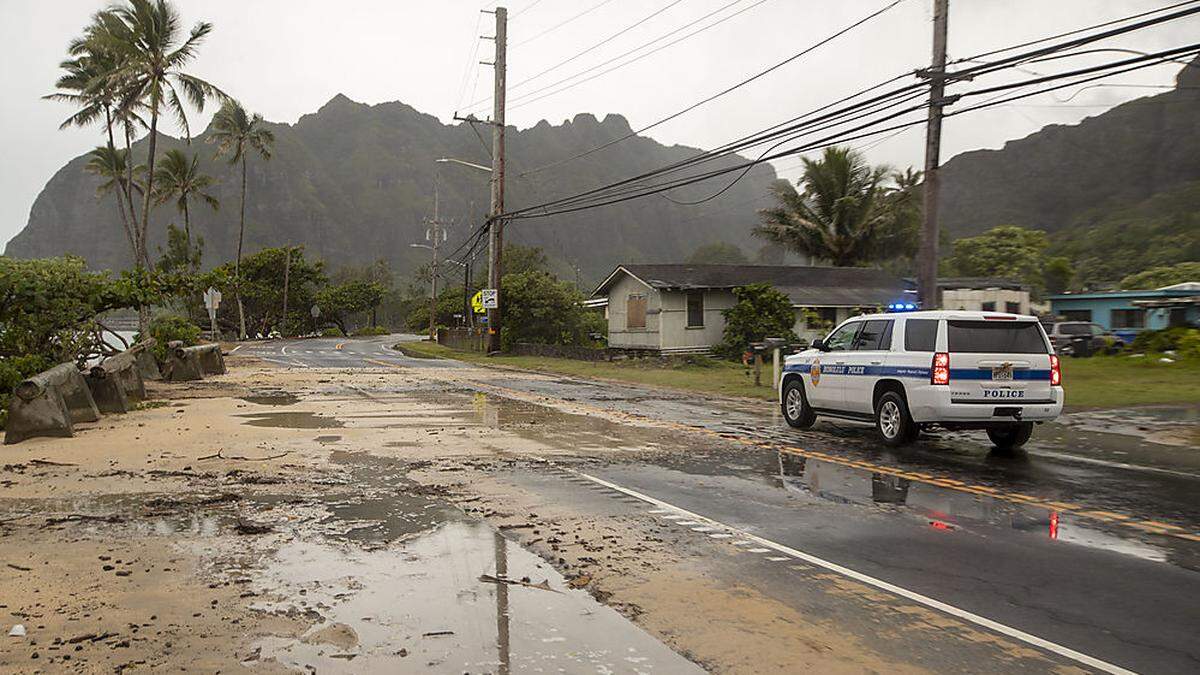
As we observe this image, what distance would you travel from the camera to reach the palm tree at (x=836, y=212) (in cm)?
5712

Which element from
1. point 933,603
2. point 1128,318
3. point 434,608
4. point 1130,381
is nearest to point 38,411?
point 434,608

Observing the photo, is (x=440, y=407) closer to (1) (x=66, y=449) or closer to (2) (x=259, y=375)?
(1) (x=66, y=449)

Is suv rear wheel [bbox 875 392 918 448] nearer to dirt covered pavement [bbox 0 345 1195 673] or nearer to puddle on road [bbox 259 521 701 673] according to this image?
dirt covered pavement [bbox 0 345 1195 673]

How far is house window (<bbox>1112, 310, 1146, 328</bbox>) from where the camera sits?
137 feet

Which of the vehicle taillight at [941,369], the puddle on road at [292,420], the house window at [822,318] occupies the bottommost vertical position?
→ the puddle on road at [292,420]

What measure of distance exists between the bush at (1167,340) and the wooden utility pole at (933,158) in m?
14.8

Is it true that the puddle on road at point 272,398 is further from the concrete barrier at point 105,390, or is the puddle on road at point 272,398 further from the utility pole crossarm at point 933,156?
the utility pole crossarm at point 933,156

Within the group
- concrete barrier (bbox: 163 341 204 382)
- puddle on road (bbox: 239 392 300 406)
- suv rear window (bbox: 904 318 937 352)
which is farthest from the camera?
concrete barrier (bbox: 163 341 204 382)

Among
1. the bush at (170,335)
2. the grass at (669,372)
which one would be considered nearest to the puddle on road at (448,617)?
the grass at (669,372)

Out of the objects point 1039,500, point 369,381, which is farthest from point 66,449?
point 369,381

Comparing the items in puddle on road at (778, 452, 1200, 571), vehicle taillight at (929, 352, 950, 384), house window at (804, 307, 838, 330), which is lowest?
puddle on road at (778, 452, 1200, 571)

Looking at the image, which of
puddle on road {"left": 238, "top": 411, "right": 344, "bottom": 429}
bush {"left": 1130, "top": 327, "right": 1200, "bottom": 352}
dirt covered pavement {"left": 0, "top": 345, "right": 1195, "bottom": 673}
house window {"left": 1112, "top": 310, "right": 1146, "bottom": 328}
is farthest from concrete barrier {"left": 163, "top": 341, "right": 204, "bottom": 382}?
house window {"left": 1112, "top": 310, "right": 1146, "bottom": 328}

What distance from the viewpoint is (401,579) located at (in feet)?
20.3

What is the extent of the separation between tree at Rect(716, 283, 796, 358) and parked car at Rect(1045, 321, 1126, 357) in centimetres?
1019
